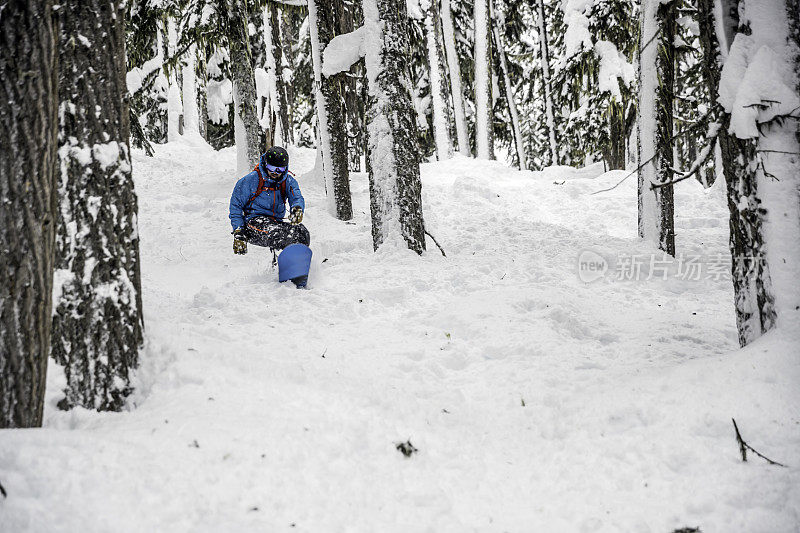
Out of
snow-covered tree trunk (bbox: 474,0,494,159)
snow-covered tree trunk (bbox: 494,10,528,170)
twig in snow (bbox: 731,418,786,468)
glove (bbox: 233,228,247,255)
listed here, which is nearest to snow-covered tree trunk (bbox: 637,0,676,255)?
twig in snow (bbox: 731,418,786,468)

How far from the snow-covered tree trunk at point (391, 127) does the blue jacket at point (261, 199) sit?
Answer: 1017mm

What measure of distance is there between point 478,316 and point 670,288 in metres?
3.14

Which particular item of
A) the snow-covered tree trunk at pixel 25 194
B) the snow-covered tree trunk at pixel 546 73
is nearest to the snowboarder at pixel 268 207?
the snow-covered tree trunk at pixel 25 194

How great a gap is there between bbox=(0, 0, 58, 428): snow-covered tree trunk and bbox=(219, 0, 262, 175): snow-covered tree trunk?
8.61m

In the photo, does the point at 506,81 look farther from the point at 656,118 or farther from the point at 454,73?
the point at 656,118

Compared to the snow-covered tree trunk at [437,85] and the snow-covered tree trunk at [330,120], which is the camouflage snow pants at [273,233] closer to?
the snow-covered tree trunk at [330,120]

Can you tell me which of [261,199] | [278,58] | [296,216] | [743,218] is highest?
[278,58]

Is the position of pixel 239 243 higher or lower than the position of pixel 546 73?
lower

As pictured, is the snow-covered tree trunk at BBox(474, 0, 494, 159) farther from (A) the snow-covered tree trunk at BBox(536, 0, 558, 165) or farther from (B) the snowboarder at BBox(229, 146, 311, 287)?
(B) the snowboarder at BBox(229, 146, 311, 287)

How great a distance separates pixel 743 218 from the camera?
3.28 metres

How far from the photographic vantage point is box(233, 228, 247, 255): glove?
18.7 feet

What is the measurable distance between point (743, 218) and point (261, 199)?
191 inches

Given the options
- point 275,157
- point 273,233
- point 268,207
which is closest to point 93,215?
point 273,233

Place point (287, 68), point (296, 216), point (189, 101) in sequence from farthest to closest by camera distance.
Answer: point (189, 101), point (287, 68), point (296, 216)
